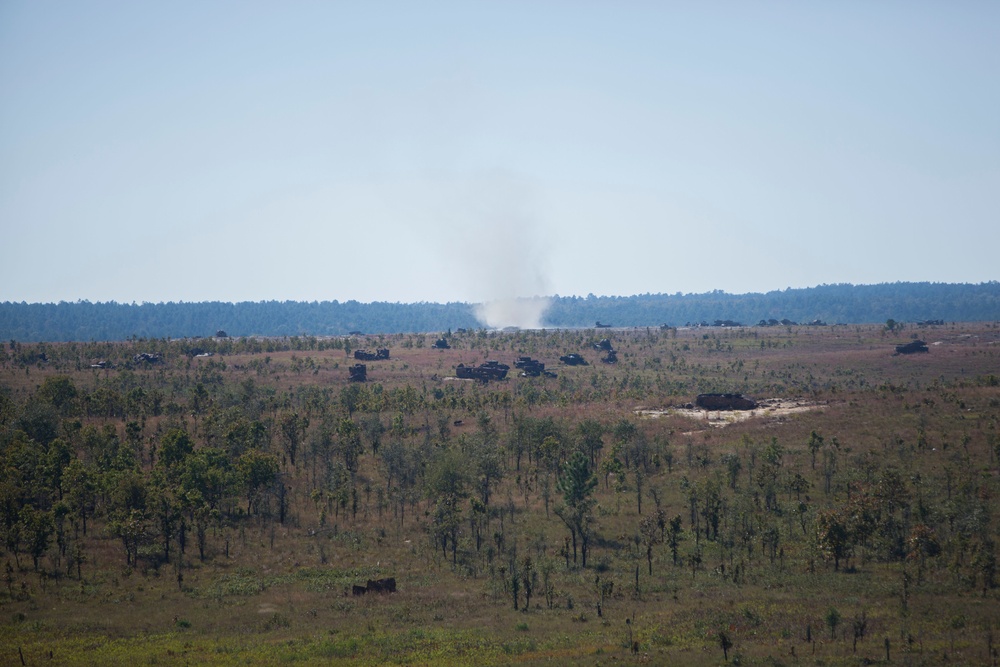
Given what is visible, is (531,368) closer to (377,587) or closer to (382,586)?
(382,586)

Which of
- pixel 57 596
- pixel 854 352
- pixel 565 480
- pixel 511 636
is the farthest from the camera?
pixel 854 352

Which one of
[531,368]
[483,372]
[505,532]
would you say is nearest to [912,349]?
[531,368]

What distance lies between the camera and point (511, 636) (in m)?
44.3

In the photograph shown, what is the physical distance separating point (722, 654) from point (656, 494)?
35611mm

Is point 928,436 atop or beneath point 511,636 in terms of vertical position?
atop

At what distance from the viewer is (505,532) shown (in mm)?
68938

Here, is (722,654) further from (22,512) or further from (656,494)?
(22,512)

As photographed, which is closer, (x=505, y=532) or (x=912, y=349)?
(x=505, y=532)

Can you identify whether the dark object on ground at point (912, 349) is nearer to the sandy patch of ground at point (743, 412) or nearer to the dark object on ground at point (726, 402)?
the sandy patch of ground at point (743, 412)

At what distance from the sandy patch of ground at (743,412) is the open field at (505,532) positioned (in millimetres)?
745

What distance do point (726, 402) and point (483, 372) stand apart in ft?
197

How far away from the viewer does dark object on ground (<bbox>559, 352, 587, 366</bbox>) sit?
184750 millimetres

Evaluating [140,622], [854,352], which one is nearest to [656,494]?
[140,622]

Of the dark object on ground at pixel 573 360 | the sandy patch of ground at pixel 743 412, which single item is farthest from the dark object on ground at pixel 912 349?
the sandy patch of ground at pixel 743 412
